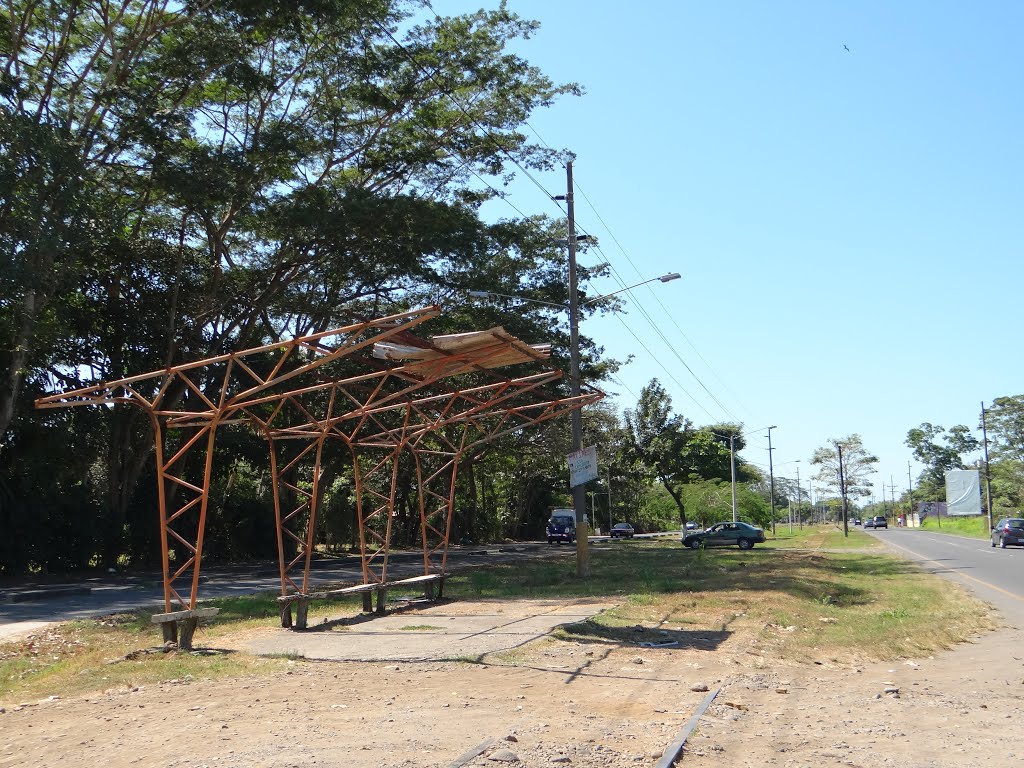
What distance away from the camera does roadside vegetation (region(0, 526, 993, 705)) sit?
34.9ft

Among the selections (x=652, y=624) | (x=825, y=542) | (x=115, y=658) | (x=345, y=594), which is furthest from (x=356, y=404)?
(x=825, y=542)

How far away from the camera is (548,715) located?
25.0 feet

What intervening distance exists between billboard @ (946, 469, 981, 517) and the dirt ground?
313 feet

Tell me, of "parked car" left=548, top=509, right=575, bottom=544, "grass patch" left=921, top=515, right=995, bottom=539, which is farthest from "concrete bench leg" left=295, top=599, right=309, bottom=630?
"grass patch" left=921, top=515, right=995, bottom=539

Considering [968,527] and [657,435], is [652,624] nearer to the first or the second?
[657,435]

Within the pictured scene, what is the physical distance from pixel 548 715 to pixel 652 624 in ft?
20.6

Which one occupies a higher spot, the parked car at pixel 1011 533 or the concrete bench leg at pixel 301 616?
the concrete bench leg at pixel 301 616

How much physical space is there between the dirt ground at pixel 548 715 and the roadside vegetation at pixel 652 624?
33.7 inches

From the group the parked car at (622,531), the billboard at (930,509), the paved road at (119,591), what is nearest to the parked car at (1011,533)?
Result: the paved road at (119,591)

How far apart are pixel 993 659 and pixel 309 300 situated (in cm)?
2286

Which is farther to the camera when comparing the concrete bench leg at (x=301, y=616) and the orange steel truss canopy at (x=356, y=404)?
the concrete bench leg at (x=301, y=616)

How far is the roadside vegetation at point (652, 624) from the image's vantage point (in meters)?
10.6

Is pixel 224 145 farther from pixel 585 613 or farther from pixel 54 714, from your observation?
pixel 54 714

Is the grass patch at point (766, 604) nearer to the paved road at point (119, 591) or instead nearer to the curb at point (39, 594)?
the paved road at point (119, 591)
